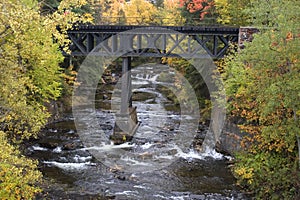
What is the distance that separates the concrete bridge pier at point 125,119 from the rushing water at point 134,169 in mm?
680

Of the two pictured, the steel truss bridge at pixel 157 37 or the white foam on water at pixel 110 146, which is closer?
the white foam on water at pixel 110 146

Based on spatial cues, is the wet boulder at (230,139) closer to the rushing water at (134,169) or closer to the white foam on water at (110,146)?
the rushing water at (134,169)

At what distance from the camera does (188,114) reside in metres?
34.0

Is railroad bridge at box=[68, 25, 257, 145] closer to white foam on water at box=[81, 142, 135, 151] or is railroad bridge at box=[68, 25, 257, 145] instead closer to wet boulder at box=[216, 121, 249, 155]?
white foam on water at box=[81, 142, 135, 151]

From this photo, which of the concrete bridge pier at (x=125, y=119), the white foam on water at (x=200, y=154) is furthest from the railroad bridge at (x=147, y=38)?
the white foam on water at (x=200, y=154)

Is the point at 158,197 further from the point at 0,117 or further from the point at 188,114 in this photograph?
the point at 188,114

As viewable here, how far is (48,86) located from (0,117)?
1496 centimetres

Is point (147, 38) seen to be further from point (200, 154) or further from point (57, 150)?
point (57, 150)

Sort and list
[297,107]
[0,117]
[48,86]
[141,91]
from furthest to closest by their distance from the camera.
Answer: [141,91], [48,86], [297,107], [0,117]

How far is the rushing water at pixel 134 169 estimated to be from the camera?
1698cm

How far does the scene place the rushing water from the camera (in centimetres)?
1698

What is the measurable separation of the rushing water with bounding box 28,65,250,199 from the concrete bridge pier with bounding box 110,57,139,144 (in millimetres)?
680

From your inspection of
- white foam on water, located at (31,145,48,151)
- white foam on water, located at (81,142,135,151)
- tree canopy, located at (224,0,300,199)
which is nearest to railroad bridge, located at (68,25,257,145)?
white foam on water, located at (81,142,135,151)

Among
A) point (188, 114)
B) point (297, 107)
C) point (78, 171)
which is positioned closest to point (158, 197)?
point (78, 171)
